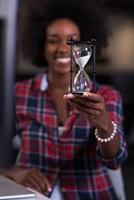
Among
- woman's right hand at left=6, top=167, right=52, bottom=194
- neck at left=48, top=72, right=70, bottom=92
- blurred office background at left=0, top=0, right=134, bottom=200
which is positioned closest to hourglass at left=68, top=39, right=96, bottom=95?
woman's right hand at left=6, top=167, right=52, bottom=194

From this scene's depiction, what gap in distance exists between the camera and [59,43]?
7.26 ft

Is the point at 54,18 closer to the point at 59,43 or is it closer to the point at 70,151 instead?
the point at 59,43

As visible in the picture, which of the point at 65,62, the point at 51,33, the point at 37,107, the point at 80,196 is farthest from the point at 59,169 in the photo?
the point at 51,33

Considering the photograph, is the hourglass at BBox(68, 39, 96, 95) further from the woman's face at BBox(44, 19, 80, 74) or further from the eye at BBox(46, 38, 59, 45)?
the eye at BBox(46, 38, 59, 45)

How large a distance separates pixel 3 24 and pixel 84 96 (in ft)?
5.45

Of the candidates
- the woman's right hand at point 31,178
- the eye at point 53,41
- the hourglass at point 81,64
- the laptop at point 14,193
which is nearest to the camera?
the laptop at point 14,193

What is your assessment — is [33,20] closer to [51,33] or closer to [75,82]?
[51,33]

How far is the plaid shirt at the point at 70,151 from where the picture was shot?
2.15 meters

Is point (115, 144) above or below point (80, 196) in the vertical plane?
above

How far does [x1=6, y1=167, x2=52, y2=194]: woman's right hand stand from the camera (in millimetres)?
1969

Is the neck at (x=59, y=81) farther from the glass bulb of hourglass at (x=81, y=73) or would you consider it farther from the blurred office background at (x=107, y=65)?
the glass bulb of hourglass at (x=81, y=73)

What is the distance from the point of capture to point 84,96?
62.4 inches

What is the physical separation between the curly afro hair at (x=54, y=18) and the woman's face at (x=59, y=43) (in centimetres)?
4

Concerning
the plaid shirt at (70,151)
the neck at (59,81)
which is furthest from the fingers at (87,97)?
the neck at (59,81)
